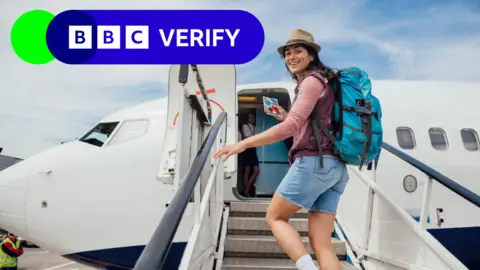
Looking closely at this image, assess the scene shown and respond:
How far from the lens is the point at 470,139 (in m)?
5.62

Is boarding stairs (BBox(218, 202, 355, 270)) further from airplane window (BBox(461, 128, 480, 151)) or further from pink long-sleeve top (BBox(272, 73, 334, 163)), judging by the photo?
airplane window (BBox(461, 128, 480, 151))

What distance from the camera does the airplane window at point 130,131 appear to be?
5141mm

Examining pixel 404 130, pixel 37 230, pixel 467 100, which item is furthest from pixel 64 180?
pixel 467 100

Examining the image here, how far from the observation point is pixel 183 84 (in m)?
2.74

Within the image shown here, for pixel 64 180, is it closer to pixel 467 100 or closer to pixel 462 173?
pixel 462 173

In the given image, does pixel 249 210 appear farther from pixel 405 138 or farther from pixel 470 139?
pixel 470 139

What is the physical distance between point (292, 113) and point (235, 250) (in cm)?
210

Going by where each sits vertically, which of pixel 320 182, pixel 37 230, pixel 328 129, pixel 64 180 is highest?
pixel 328 129

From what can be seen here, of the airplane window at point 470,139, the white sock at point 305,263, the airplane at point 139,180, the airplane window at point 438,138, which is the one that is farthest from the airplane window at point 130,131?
the airplane window at point 470,139

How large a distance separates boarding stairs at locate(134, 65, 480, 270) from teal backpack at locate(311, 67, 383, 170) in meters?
0.70

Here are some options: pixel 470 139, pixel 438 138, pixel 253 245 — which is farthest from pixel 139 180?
pixel 470 139

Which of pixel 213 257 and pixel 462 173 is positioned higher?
pixel 462 173

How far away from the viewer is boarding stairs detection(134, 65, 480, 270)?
2.54m

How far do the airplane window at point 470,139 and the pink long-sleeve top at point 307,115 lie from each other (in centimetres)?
430
